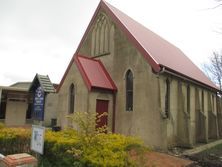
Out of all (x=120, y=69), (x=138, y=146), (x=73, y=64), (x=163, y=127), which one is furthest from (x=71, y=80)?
(x=138, y=146)

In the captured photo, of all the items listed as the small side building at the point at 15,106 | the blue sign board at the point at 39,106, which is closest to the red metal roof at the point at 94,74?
the blue sign board at the point at 39,106

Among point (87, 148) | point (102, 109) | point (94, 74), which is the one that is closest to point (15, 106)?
point (94, 74)

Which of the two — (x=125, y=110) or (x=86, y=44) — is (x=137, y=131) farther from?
(x=86, y=44)

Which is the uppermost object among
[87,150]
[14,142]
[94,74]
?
[94,74]

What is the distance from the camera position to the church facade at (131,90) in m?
15.1

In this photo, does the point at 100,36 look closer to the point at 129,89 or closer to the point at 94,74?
the point at 94,74

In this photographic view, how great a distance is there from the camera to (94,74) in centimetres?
1730

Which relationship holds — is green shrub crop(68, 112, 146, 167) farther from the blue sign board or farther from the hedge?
the blue sign board

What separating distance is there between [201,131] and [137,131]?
6.97m

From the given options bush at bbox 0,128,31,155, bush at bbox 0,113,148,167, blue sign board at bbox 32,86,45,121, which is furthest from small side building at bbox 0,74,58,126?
bush at bbox 0,113,148,167

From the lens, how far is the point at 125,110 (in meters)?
16.7

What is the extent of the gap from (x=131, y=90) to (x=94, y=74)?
111 inches

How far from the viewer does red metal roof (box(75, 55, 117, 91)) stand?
53.6 feet

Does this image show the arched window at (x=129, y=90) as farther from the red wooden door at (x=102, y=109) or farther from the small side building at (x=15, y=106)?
the small side building at (x=15, y=106)
